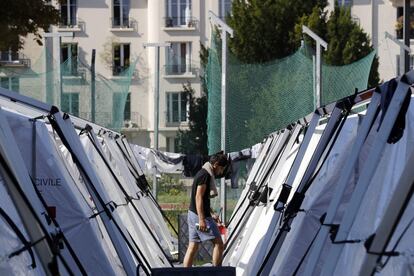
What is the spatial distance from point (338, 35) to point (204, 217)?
2643 centimetres

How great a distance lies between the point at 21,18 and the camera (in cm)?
1445

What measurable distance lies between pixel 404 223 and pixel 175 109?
37.4m

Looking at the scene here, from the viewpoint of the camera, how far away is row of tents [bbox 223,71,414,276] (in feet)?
17.6

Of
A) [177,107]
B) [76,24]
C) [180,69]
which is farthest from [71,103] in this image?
[76,24]

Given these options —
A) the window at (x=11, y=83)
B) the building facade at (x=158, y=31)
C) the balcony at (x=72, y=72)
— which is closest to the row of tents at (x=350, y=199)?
the window at (x=11, y=83)

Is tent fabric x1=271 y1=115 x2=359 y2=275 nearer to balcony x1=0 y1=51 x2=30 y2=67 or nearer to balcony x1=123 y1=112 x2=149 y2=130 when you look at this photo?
balcony x1=0 y1=51 x2=30 y2=67

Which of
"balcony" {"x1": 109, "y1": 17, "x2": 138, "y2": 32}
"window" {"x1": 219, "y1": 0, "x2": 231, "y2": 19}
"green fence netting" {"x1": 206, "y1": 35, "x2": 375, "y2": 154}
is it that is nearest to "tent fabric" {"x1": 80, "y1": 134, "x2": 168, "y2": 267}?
"green fence netting" {"x1": 206, "y1": 35, "x2": 375, "y2": 154}

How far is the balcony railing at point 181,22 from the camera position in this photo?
50219 mm

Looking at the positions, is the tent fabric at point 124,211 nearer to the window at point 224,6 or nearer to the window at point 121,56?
the window at point 224,6

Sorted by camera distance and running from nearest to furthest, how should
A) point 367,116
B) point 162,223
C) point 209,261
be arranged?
point 367,116 → point 209,261 → point 162,223

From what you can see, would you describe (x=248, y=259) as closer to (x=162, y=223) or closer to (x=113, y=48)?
(x=162, y=223)

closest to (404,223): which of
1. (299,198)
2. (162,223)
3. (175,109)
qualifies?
(299,198)

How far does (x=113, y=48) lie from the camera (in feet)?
162

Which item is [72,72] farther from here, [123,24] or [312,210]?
[123,24]
